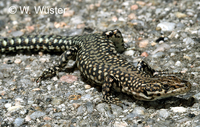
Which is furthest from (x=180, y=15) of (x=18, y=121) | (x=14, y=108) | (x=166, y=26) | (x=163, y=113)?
(x=18, y=121)

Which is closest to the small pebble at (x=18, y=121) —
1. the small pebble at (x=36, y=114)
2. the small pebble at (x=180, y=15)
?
the small pebble at (x=36, y=114)

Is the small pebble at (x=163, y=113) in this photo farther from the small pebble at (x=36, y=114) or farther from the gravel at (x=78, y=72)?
the small pebble at (x=36, y=114)

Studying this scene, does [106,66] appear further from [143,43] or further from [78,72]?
[143,43]

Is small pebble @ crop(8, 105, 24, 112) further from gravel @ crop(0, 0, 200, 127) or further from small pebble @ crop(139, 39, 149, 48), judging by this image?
small pebble @ crop(139, 39, 149, 48)

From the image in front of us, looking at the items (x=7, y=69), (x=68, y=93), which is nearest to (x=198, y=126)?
(x=68, y=93)

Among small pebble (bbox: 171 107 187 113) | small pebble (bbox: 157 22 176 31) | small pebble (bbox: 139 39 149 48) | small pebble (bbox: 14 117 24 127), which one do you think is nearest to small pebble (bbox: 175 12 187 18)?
small pebble (bbox: 157 22 176 31)

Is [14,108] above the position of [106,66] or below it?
below
